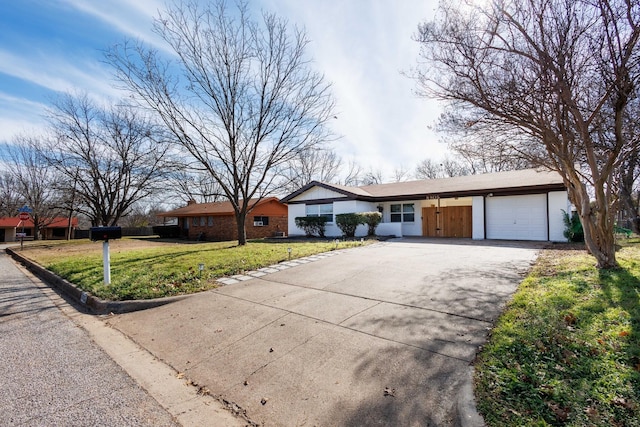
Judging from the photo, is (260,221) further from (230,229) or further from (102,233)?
(102,233)

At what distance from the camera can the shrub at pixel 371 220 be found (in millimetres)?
17250

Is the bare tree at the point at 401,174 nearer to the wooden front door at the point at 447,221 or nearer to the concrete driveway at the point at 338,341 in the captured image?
the wooden front door at the point at 447,221

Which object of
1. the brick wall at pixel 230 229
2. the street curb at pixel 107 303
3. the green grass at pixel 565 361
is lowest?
the street curb at pixel 107 303

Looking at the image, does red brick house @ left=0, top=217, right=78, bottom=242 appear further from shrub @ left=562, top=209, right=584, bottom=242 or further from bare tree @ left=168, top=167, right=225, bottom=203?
shrub @ left=562, top=209, right=584, bottom=242

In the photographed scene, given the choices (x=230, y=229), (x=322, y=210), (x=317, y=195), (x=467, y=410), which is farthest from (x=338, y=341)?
(x=230, y=229)

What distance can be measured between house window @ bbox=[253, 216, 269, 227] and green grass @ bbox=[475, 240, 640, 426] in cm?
2146

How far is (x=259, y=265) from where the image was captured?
853 cm

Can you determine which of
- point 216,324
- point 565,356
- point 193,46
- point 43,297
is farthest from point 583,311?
point 193,46

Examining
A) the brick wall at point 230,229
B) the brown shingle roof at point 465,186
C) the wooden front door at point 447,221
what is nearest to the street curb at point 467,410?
the brown shingle roof at point 465,186

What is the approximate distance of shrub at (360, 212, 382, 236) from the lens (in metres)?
17.2

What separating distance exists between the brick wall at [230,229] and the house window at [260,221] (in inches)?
9.4

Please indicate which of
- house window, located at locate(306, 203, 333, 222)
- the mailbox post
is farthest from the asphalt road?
house window, located at locate(306, 203, 333, 222)

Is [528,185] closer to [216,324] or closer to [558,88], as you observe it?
[558,88]

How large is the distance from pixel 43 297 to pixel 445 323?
27.1 ft
